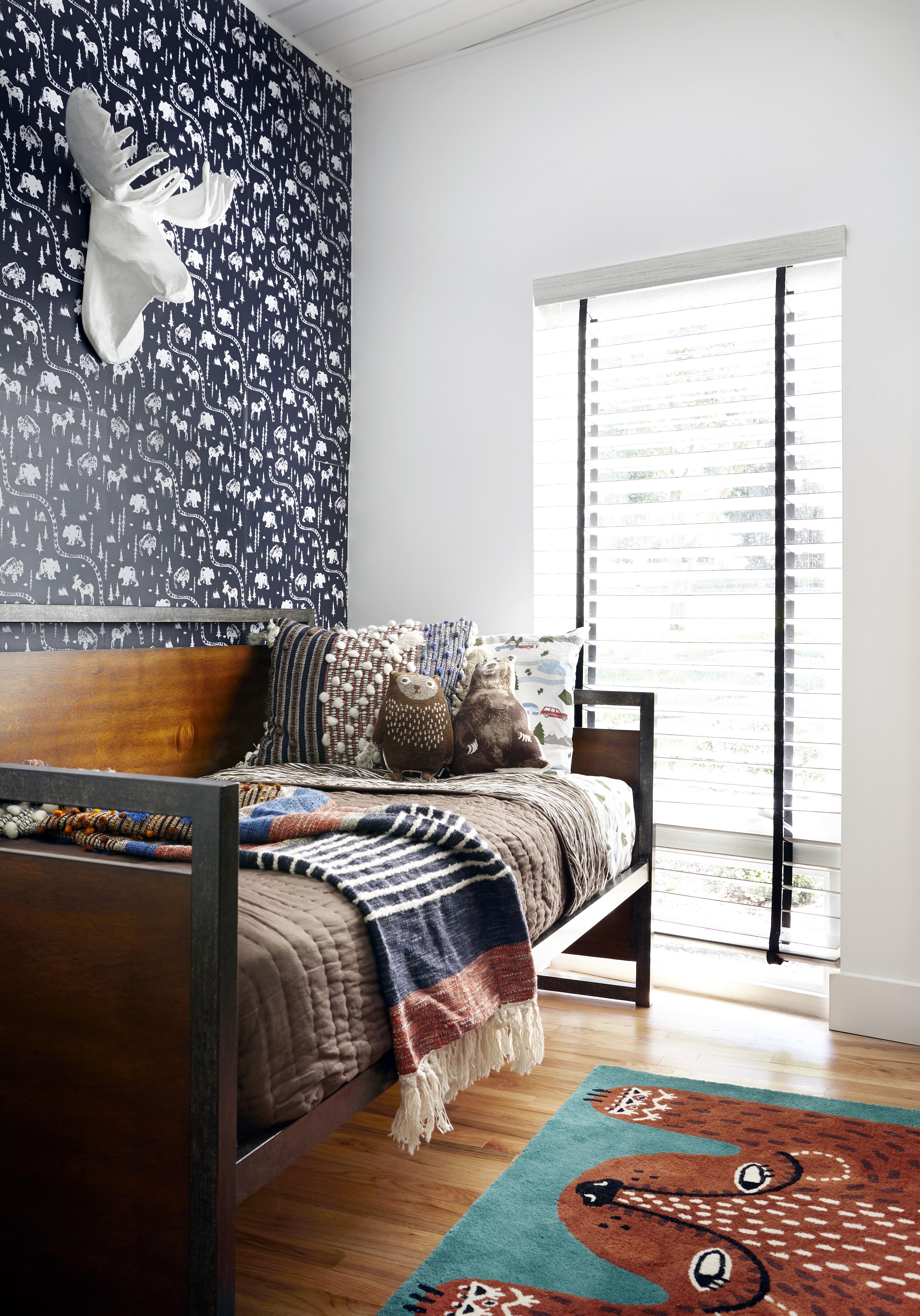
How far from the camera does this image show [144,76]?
239cm

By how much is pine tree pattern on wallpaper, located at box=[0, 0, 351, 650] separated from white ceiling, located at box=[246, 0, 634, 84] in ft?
0.25

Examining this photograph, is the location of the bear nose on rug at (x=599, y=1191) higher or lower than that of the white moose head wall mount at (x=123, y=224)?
lower

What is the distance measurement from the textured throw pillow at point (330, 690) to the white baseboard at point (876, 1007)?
135 cm

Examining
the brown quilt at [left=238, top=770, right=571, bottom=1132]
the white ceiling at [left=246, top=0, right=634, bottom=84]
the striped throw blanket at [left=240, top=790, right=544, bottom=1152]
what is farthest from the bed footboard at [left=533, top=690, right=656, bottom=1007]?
the white ceiling at [left=246, top=0, right=634, bottom=84]

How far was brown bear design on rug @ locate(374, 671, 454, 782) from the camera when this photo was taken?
7.72 ft

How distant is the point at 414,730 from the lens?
235 cm

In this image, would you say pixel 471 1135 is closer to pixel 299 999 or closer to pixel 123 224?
pixel 299 999

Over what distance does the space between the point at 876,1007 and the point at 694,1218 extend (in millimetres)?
1090

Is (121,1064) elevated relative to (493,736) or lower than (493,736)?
lower

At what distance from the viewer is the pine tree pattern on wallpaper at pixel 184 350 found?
206 centimetres

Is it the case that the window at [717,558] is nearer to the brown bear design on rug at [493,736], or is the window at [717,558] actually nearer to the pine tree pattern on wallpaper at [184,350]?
the brown bear design on rug at [493,736]

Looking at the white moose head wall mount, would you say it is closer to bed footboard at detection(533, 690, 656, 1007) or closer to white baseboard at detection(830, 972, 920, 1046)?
bed footboard at detection(533, 690, 656, 1007)

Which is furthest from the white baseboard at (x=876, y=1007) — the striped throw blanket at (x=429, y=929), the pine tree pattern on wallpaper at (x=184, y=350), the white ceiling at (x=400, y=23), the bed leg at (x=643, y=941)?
the white ceiling at (x=400, y=23)

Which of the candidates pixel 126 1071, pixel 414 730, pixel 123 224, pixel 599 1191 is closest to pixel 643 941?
pixel 414 730
